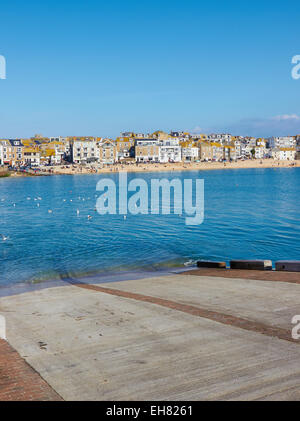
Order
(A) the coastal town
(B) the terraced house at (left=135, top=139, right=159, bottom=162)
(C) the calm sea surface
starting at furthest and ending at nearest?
1. (B) the terraced house at (left=135, top=139, right=159, bottom=162)
2. (A) the coastal town
3. (C) the calm sea surface

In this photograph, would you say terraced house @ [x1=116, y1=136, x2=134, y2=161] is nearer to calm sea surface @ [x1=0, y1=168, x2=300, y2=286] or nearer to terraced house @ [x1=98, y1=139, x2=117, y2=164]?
terraced house @ [x1=98, y1=139, x2=117, y2=164]

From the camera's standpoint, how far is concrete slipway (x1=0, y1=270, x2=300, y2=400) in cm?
732

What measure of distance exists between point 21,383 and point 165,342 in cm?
326

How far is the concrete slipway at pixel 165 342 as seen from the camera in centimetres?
732

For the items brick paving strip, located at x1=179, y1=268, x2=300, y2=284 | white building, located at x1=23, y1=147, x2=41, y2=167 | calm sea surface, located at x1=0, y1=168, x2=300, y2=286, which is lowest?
calm sea surface, located at x1=0, y1=168, x2=300, y2=286

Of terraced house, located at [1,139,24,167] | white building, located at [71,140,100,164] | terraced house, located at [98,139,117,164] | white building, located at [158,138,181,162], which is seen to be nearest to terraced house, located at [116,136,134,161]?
terraced house, located at [98,139,117,164]

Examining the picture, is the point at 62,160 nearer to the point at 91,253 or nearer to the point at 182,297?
the point at 91,253

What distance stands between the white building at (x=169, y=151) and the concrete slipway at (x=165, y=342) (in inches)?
6901

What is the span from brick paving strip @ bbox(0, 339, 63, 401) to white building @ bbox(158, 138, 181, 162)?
594 ft

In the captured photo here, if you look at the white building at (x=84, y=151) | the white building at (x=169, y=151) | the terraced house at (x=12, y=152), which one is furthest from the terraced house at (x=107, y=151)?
the terraced house at (x=12, y=152)

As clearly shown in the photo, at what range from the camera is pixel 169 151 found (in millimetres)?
190500

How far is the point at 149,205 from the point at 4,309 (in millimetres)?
44919

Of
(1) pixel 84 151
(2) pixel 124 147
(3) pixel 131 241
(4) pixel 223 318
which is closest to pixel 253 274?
(4) pixel 223 318

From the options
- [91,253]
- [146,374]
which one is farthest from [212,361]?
[91,253]
